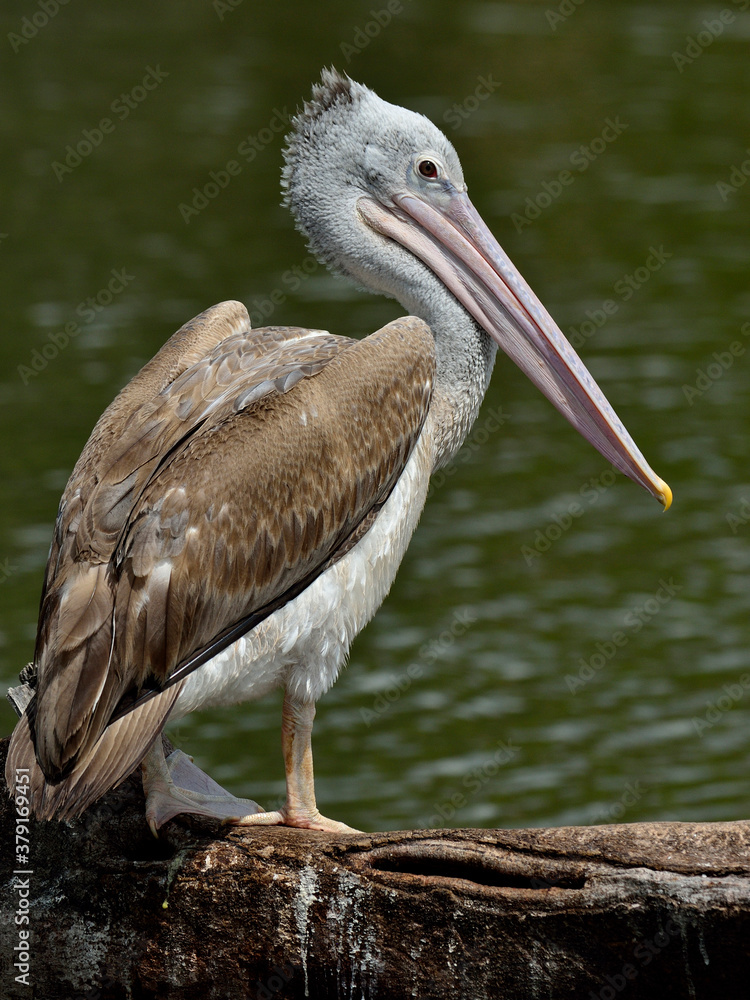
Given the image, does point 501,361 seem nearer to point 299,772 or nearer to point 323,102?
point 323,102

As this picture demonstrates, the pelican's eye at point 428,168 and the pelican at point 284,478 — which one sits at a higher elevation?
the pelican's eye at point 428,168

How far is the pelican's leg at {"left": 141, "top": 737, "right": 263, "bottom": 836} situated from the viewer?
5.11 m

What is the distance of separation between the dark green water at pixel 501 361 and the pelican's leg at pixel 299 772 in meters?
3.68

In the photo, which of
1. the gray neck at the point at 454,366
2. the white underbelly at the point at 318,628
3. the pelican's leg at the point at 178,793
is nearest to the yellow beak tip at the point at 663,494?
the gray neck at the point at 454,366

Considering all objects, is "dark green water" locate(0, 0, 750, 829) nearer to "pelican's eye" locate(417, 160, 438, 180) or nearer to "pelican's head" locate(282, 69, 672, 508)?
"pelican's head" locate(282, 69, 672, 508)

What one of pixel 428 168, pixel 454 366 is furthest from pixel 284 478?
pixel 428 168

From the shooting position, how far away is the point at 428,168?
6.39 m

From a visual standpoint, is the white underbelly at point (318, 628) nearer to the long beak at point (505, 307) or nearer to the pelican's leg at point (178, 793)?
the pelican's leg at point (178, 793)

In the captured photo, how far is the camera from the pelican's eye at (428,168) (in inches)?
251

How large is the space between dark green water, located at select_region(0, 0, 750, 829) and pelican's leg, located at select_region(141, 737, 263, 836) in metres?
3.72

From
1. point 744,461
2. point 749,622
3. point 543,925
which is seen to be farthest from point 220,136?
point 543,925

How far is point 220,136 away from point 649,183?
5.86 meters

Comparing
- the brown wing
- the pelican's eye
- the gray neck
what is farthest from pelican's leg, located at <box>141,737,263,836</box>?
the pelican's eye

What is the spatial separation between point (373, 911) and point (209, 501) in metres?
1.48
